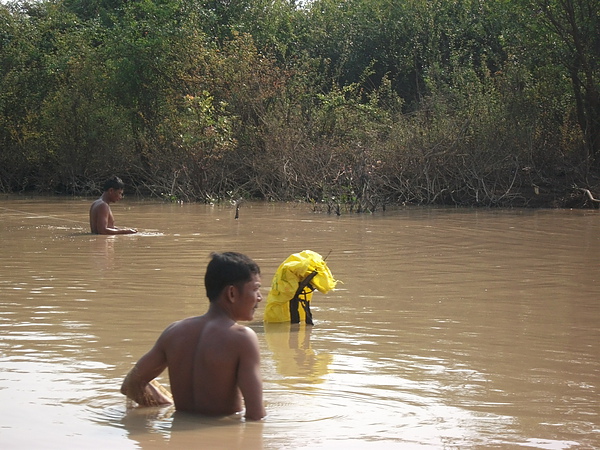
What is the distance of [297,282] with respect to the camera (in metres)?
7.42

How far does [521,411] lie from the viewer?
5070 mm

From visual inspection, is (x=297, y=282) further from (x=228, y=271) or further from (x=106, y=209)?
(x=106, y=209)

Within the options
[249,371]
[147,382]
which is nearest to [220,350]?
[249,371]

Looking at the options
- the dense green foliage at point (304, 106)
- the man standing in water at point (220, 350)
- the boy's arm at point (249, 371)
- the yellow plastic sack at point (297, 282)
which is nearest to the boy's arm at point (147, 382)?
the man standing in water at point (220, 350)

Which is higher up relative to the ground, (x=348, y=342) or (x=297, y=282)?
(x=297, y=282)

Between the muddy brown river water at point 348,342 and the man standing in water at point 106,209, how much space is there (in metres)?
0.24

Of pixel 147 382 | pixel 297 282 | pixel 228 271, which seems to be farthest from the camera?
pixel 297 282

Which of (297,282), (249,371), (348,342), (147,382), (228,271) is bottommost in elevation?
(348,342)

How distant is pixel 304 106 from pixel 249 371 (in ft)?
68.6

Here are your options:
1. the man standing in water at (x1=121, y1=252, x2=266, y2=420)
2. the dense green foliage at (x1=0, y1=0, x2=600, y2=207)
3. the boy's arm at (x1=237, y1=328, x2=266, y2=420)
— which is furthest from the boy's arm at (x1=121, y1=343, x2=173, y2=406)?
the dense green foliage at (x1=0, y1=0, x2=600, y2=207)

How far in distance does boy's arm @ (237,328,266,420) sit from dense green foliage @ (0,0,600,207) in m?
16.1

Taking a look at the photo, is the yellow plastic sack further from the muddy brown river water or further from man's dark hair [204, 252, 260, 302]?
man's dark hair [204, 252, 260, 302]

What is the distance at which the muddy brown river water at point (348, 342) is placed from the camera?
4.61m

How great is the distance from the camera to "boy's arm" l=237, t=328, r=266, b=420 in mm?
4336
